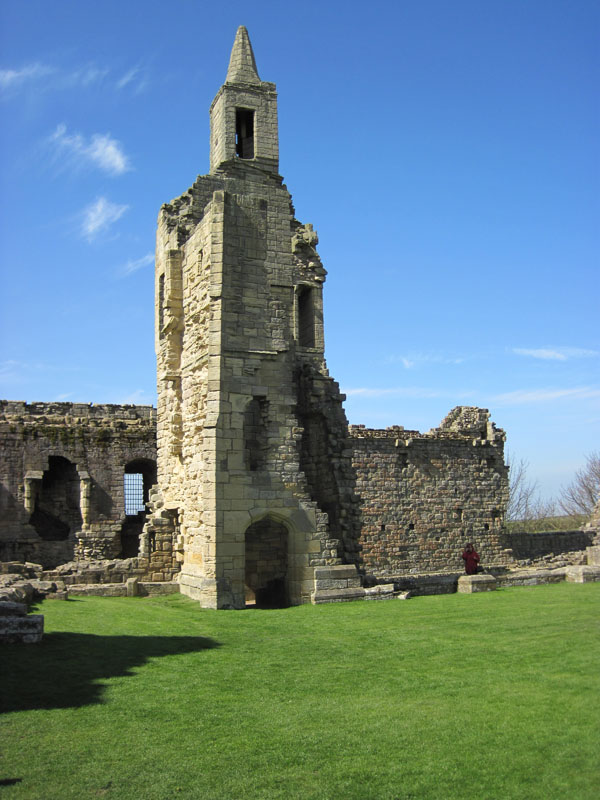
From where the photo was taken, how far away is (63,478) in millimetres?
25641

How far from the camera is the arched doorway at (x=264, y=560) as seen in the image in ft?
55.2

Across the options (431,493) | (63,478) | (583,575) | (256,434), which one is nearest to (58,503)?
(63,478)

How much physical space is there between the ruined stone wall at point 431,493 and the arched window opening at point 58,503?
10.4 metres

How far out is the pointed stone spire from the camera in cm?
1919

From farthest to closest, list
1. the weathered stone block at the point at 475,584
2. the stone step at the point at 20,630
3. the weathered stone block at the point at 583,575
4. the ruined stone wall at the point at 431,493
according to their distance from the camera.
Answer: the ruined stone wall at the point at 431,493 → the weathered stone block at the point at 583,575 → the weathered stone block at the point at 475,584 → the stone step at the point at 20,630

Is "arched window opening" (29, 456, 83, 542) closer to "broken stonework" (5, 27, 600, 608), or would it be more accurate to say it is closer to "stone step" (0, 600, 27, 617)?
"broken stonework" (5, 27, 600, 608)

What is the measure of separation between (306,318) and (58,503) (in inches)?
403

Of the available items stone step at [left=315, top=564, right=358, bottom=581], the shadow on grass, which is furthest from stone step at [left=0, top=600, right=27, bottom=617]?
stone step at [left=315, top=564, right=358, bottom=581]

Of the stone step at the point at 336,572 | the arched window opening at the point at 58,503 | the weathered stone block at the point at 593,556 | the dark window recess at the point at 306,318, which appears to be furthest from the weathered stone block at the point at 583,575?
the arched window opening at the point at 58,503

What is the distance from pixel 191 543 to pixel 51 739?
29.2 feet

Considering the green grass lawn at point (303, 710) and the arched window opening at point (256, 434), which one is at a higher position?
the arched window opening at point (256, 434)

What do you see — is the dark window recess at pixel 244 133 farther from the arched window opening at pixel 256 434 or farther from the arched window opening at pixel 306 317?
the arched window opening at pixel 256 434

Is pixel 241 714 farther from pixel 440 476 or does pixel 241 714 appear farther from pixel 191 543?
pixel 440 476

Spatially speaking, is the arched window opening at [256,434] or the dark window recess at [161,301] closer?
the arched window opening at [256,434]
